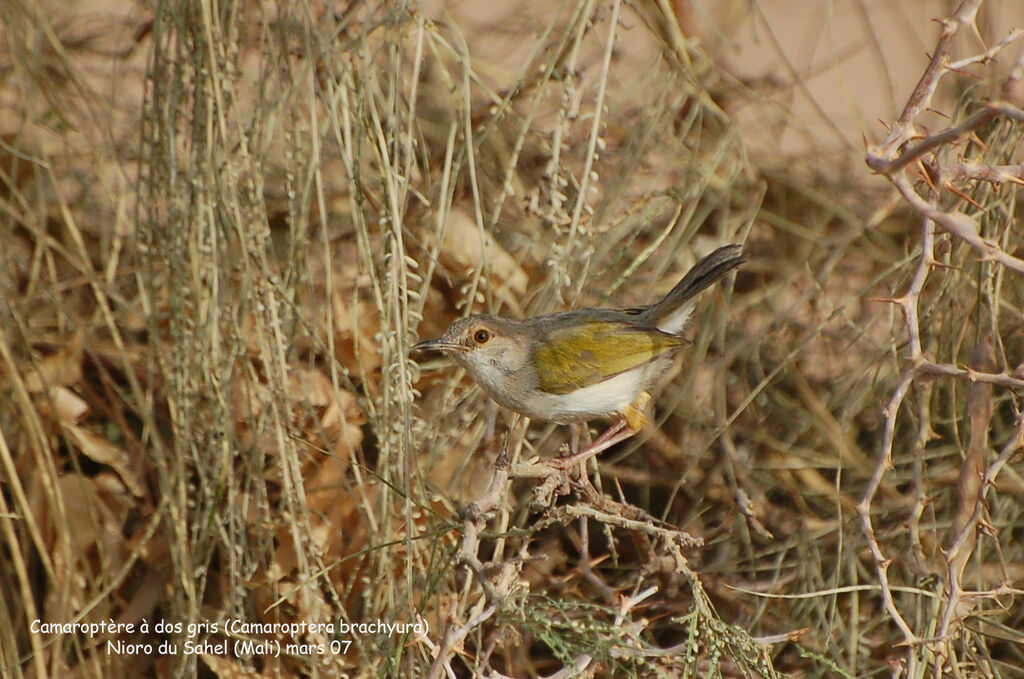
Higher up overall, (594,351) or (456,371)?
(594,351)

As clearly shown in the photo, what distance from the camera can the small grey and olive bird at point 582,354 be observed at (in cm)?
352

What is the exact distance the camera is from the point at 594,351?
3754mm

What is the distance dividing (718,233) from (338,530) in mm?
2158

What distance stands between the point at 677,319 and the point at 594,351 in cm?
39

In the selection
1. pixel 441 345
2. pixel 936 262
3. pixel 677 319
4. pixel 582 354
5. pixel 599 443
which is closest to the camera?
pixel 936 262

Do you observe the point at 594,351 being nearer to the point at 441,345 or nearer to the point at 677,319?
the point at 677,319

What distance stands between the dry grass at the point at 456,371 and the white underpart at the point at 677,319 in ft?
0.82

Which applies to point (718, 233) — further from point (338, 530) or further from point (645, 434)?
point (338, 530)

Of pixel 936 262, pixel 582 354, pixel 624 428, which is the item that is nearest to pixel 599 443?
pixel 582 354

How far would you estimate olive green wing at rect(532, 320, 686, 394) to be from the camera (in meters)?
3.67

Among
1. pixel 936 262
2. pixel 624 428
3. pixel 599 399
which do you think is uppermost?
pixel 936 262

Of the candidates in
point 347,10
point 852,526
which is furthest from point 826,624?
point 347,10

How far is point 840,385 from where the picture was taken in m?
4.27

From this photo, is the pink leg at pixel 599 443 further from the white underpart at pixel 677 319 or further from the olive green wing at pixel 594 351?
the white underpart at pixel 677 319
